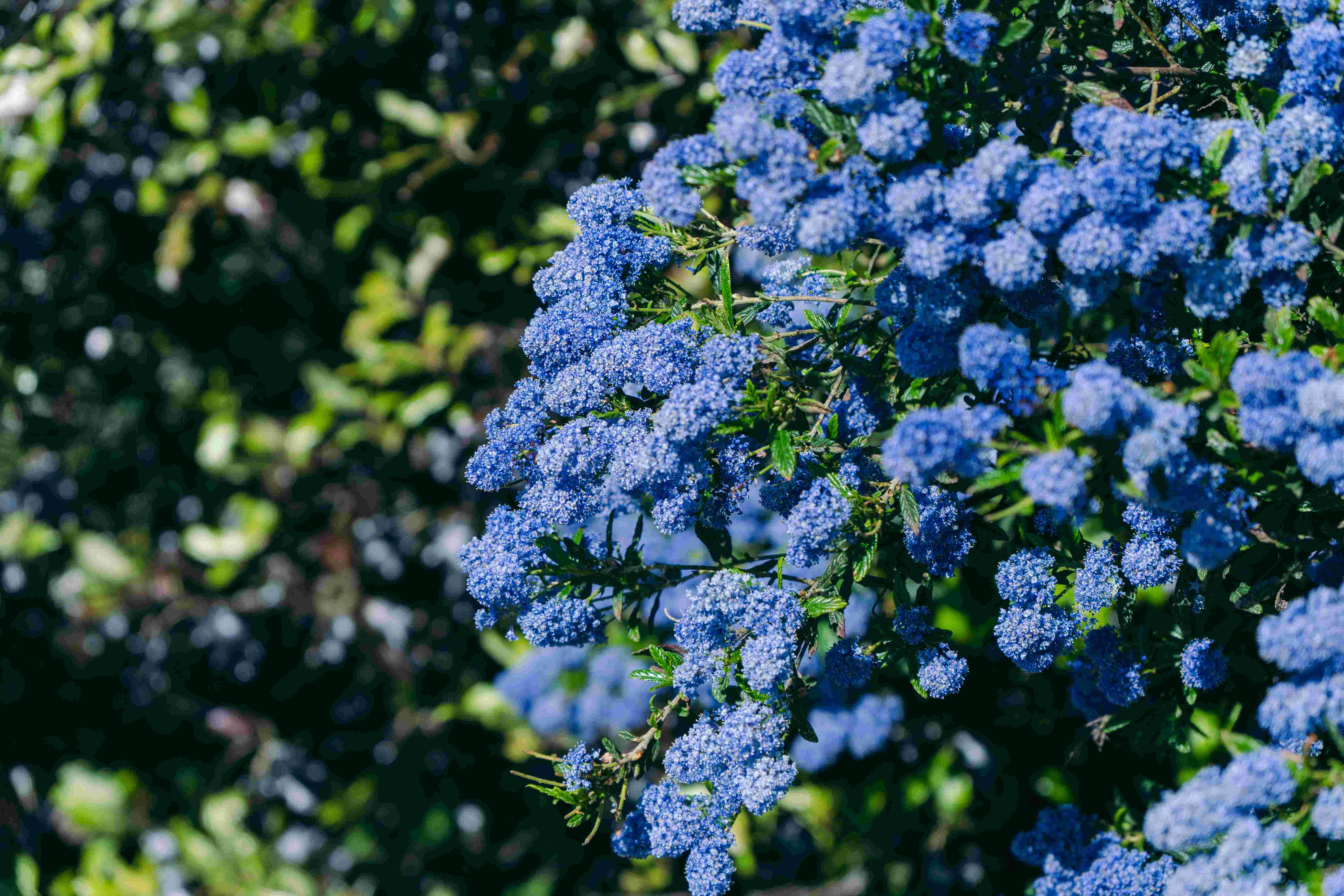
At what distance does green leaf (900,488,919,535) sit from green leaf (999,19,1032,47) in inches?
22.1

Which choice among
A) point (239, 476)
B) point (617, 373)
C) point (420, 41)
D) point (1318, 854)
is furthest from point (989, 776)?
point (420, 41)

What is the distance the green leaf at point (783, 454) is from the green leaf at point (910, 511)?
0.15 m

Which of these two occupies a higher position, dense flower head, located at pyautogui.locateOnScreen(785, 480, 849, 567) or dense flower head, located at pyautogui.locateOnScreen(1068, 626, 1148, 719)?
dense flower head, located at pyautogui.locateOnScreen(785, 480, 849, 567)

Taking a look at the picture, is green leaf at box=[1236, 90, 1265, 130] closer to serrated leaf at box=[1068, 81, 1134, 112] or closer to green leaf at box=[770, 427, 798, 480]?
serrated leaf at box=[1068, 81, 1134, 112]

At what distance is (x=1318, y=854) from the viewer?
53.4 inches

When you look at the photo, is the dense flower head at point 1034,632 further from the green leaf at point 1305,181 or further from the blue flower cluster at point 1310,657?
the green leaf at point 1305,181

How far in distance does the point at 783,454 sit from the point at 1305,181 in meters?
0.66

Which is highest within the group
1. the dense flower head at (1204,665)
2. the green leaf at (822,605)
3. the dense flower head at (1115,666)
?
the green leaf at (822,605)

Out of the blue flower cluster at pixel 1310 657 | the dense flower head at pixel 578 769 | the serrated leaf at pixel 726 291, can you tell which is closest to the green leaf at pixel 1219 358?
the blue flower cluster at pixel 1310 657

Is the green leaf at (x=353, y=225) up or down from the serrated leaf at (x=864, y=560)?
down

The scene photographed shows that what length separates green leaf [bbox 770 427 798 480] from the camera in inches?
55.2

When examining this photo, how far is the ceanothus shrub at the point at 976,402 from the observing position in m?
1.21

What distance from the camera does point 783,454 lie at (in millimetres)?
1412

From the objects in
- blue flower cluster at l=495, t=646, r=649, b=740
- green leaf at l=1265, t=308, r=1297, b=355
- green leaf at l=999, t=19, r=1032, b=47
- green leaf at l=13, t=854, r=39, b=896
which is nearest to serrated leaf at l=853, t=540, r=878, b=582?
Answer: green leaf at l=1265, t=308, r=1297, b=355
